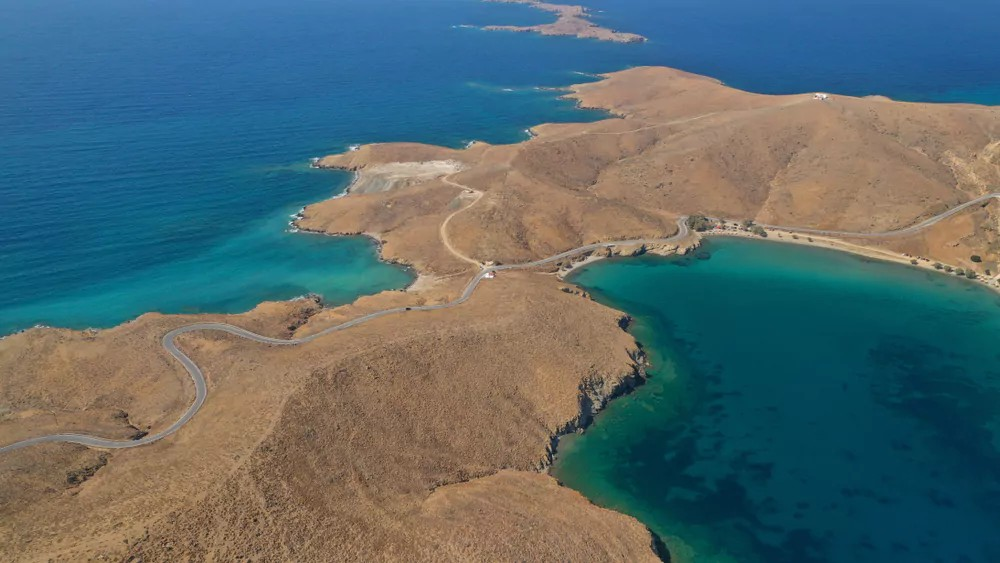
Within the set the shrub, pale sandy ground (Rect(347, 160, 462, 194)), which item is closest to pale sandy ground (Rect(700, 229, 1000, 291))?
the shrub

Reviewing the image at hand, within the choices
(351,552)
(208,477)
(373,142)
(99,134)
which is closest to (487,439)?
(351,552)

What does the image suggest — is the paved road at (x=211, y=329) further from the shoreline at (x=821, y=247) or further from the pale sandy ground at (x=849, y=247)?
the pale sandy ground at (x=849, y=247)

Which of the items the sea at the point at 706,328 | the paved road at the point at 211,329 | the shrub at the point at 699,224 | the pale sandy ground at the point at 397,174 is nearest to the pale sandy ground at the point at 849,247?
the shrub at the point at 699,224

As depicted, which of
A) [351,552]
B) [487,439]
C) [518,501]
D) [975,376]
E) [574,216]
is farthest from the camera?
[574,216]

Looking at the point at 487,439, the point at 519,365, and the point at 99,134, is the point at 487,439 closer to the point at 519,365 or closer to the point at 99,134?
the point at 519,365

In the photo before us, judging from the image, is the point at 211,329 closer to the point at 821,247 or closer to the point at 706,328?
the point at 706,328

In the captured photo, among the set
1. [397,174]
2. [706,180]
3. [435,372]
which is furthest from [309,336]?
[706,180]

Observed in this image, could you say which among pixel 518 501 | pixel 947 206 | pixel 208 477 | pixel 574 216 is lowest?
pixel 518 501
